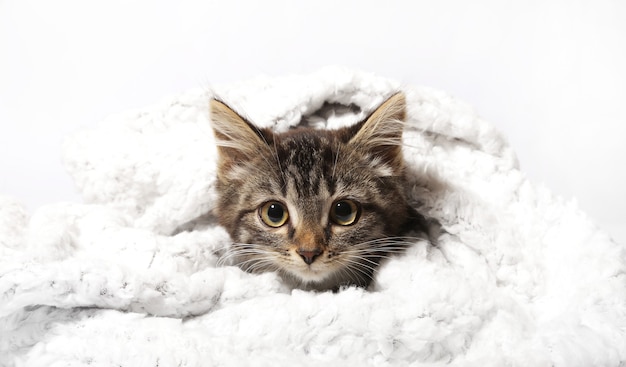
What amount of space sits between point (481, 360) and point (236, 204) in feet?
2.64

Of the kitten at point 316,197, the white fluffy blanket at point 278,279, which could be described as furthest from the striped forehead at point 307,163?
→ the white fluffy blanket at point 278,279

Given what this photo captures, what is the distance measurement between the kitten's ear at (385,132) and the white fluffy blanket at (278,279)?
0.41 ft

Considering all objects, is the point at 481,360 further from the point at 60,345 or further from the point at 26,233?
the point at 26,233

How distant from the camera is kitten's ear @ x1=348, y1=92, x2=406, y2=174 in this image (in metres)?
1.84

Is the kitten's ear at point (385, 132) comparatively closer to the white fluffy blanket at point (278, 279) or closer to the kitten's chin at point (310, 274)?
the white fluffy blanket at point (278, 279)

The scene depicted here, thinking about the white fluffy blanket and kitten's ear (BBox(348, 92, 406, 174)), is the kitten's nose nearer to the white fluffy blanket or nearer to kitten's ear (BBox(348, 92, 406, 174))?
the white fluffy blanket

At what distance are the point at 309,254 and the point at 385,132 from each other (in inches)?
16.0

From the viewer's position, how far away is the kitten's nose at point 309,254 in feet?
5.73

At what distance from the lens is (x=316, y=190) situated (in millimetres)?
1797

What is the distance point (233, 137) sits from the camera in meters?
1.94

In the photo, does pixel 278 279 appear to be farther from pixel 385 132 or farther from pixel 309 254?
pixel 385 132

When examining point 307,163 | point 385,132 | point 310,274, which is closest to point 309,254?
point 310,274

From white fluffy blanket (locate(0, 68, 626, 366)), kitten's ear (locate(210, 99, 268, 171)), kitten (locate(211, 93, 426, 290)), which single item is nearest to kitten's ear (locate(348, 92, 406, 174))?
kitten (locate(211, 93, 426, 290))

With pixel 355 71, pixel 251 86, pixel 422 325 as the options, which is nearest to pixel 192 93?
pixel 251 86
